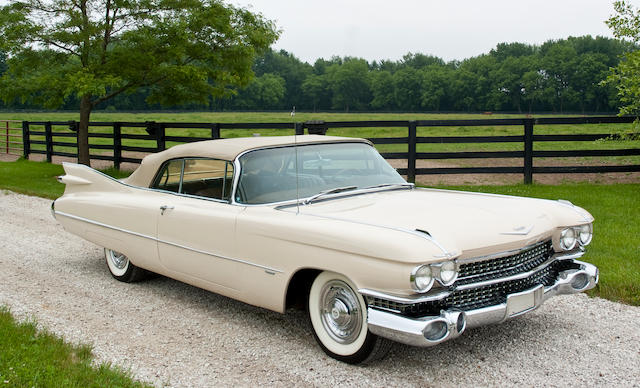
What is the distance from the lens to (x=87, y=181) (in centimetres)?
625

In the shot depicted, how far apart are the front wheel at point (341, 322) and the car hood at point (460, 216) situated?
1.42ft

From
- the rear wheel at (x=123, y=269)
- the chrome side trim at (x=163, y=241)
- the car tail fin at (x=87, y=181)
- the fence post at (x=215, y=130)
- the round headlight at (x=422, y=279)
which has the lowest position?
the rear wheel at (x=123, y=269)

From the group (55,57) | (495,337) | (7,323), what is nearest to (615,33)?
(495,337)

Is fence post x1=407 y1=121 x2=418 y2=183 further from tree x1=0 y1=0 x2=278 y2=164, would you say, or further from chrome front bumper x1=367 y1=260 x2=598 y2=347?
chrome front bumper x1=367 y1=260 x2=598 y2=347

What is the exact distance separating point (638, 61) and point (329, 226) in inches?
392

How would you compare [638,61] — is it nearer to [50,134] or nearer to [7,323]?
[7,323]

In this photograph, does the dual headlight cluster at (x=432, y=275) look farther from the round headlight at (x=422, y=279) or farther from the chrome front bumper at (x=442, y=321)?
the chrome front bumper at (x=442, y=321)

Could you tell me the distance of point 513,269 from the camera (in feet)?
13.1

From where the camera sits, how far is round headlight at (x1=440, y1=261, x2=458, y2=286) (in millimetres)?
3520

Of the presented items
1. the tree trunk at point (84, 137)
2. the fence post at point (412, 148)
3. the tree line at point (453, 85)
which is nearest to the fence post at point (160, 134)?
the tree trunk at point (84, 137)

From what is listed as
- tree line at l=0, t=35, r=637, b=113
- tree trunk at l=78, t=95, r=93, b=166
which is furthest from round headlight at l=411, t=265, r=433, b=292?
tree line at l=0, t=35, r=637, b=113

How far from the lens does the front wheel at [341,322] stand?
3.83 meters

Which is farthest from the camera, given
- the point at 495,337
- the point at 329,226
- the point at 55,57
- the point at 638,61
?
the point at 55,57

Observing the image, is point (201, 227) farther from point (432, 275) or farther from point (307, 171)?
point (432, 275)
